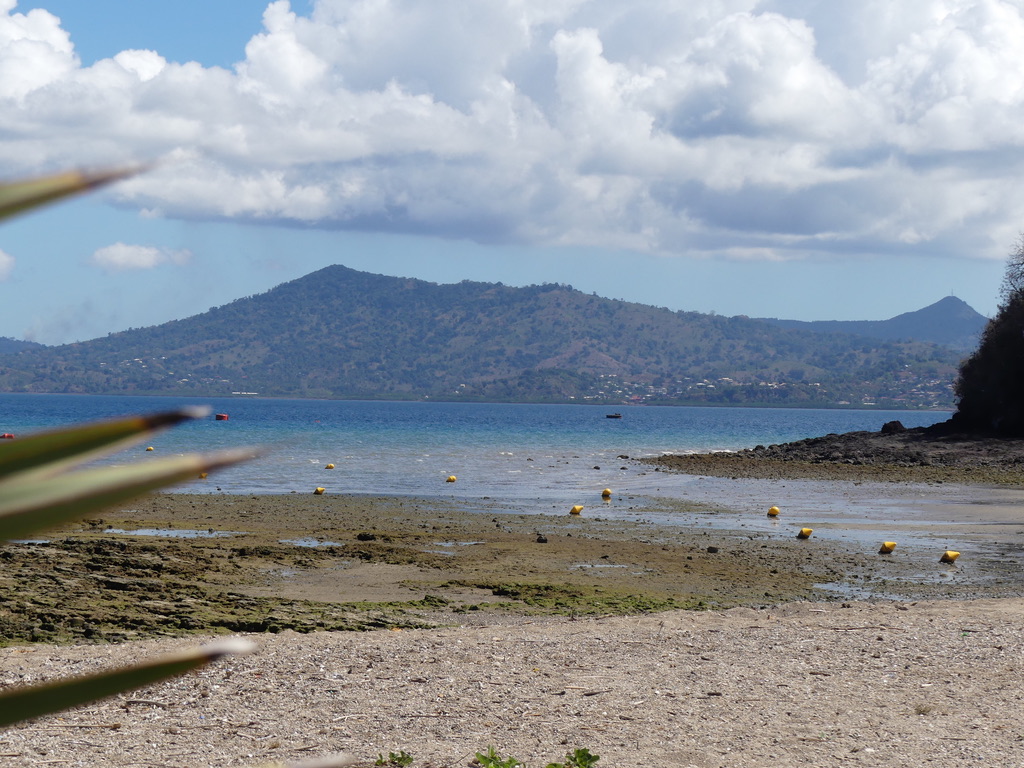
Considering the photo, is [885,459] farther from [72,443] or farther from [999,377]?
[72,443]

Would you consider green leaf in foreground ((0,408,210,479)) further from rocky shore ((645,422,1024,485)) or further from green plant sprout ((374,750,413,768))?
rocky shore ((645,422,1024,485))

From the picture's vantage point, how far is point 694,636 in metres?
10.1

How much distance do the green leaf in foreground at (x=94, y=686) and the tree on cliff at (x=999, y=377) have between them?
194ft

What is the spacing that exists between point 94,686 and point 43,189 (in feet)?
1.23

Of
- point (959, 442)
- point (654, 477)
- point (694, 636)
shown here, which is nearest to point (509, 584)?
point (694, 636)

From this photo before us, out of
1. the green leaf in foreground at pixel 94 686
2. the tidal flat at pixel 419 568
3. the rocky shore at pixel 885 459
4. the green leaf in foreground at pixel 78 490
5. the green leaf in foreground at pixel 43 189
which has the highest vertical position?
the green leaf in foreground at pixel 43 189

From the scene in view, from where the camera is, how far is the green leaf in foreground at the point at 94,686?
808 mm

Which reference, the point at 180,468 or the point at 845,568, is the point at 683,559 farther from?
the point at 180,468

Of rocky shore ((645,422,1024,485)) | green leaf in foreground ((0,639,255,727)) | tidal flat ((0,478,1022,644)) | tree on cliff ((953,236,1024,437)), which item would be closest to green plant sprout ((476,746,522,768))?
green leaf in foreground ((0,639,255,727))

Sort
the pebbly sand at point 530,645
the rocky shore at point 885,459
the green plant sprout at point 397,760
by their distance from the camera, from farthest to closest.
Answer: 1. the rocky shore at point 885,459
2. the pebbly sand at point 530,645
3. the green plant sprout at point 397,760

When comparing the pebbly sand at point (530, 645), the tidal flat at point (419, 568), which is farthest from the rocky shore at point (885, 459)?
the pebbly sand at point (530, 645)

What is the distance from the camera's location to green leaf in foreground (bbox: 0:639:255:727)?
0.81 metres

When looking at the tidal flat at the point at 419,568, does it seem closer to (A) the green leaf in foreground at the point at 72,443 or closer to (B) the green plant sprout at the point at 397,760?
(B) the green plant sprout at the point at 397,760

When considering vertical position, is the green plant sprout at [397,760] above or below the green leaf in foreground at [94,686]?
below
